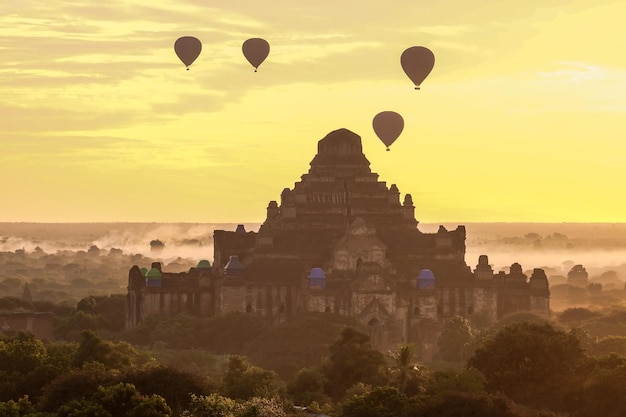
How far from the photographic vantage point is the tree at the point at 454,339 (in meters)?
190

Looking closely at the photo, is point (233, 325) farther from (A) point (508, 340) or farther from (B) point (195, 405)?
(B) point (195, 405)

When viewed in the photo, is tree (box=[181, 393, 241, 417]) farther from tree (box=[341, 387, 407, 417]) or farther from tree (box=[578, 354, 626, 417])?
tree (box=[578, 354, 626, 417])

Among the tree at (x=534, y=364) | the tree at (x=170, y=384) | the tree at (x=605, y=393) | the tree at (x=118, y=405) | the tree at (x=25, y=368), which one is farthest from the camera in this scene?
the tree at (x=534, y=364)

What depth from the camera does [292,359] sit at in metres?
177

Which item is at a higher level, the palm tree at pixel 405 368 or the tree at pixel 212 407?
the palm tree at pixel 405 368

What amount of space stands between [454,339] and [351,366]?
3903 centimetres

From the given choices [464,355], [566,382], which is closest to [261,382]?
[566,382]

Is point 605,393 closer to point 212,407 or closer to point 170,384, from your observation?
point 212,407

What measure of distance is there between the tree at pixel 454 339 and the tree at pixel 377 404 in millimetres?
57326

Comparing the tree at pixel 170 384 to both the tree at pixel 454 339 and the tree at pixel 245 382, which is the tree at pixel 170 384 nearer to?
the tree at pixel 245 382

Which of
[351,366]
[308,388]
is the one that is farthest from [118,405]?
[351,366]

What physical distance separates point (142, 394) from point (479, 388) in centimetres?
2442

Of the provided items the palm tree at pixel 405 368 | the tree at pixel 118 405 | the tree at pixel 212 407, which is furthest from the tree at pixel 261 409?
the palm tree at pixel 405 368

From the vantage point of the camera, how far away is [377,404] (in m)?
129
